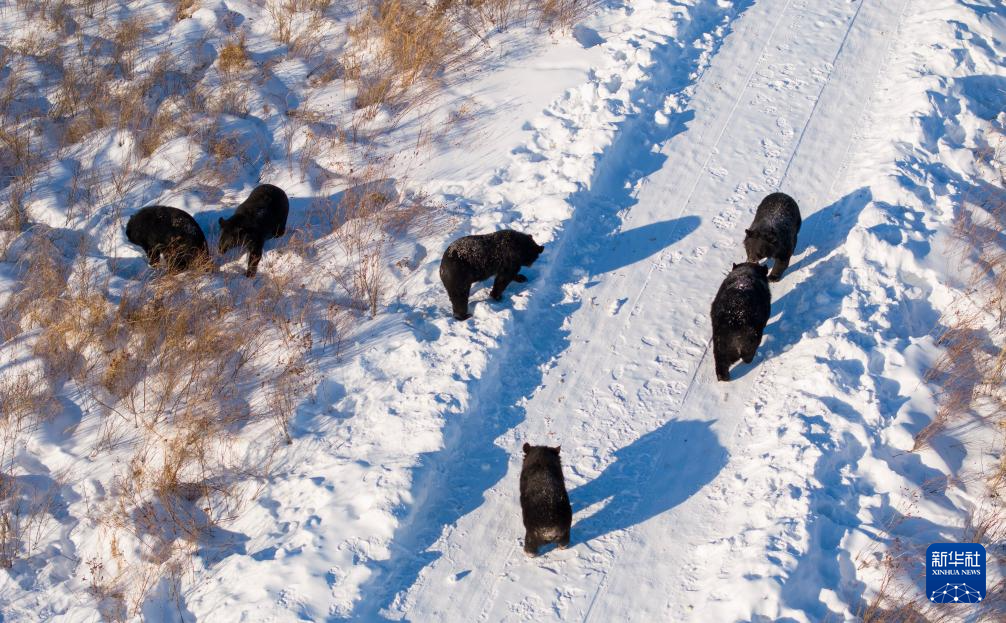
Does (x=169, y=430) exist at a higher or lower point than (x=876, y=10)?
lower

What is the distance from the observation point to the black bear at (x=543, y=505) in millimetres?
6238

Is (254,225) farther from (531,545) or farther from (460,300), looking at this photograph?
(531,545)

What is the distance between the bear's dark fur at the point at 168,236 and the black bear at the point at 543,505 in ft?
16.5

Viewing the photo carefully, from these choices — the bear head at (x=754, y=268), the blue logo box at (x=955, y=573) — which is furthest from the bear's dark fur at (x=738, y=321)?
the blue logo box at (x=955, y=573)

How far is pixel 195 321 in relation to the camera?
837 cm

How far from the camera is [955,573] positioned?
6090 millimetres

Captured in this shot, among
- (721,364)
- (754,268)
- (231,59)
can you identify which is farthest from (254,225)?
(754,268)

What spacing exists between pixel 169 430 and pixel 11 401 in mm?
1675

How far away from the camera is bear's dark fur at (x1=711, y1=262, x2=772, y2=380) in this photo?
7.57 m

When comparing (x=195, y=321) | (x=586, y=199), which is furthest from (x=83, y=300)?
Result: (x=586, y=199)

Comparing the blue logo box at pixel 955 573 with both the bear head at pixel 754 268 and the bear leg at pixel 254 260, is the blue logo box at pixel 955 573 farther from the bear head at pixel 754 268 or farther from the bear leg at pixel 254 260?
the bear leg at pixel 254 260

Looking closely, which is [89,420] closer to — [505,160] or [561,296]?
[561,296]

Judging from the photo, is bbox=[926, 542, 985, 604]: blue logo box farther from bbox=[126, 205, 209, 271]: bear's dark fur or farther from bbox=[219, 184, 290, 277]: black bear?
bbox=[126, 205, 209, 271]: bear's dark fur

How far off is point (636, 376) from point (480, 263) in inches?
79.2
